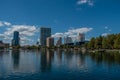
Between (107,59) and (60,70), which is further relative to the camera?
(107,59)

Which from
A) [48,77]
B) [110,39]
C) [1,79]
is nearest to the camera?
[1,79]

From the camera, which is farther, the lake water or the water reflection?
the water reflection

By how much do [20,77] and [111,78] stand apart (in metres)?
21.1

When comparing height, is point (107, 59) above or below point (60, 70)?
above

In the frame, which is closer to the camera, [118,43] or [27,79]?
[27,79]

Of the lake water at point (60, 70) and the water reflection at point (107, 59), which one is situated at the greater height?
the water reflection at point (107, 59)

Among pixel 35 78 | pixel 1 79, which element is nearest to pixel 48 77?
pixel 35 78

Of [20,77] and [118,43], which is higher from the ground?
[118,43]

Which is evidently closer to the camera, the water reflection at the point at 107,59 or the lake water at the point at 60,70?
the lake water at the point at 60,70

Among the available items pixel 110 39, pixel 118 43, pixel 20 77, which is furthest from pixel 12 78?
pixel 110 39

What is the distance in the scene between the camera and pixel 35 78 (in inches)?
1975

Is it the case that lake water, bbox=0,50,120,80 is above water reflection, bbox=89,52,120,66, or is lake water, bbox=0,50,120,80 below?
below

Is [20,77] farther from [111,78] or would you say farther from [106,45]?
[106,45]

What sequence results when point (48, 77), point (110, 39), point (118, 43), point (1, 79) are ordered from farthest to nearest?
point (110, 39)
point (118, 43)
point (48, 77)
point (1, 79)
